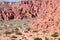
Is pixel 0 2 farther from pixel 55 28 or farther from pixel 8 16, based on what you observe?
pixel 55 28

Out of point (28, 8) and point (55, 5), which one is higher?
point (28, 8)

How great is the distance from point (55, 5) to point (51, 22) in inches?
132

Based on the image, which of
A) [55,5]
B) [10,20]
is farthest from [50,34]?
[10,20]

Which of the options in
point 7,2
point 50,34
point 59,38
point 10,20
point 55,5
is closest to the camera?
point 59,38

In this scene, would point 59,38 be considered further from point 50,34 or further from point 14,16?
point 14,16

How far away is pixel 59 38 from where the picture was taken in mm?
23438

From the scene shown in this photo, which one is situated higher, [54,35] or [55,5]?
[55,5]

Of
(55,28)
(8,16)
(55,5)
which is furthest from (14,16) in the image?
(55,28)

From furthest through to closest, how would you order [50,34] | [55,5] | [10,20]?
[10,20] < [55,5] < [50,34]

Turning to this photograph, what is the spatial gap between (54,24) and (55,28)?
2.24 ft

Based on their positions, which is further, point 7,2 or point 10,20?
point 7,2

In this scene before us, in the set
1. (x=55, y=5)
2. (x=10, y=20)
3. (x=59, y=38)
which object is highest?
(x=10, y=20)

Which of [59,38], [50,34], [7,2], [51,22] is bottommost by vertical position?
[59,38]

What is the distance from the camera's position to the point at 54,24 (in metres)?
26.9
